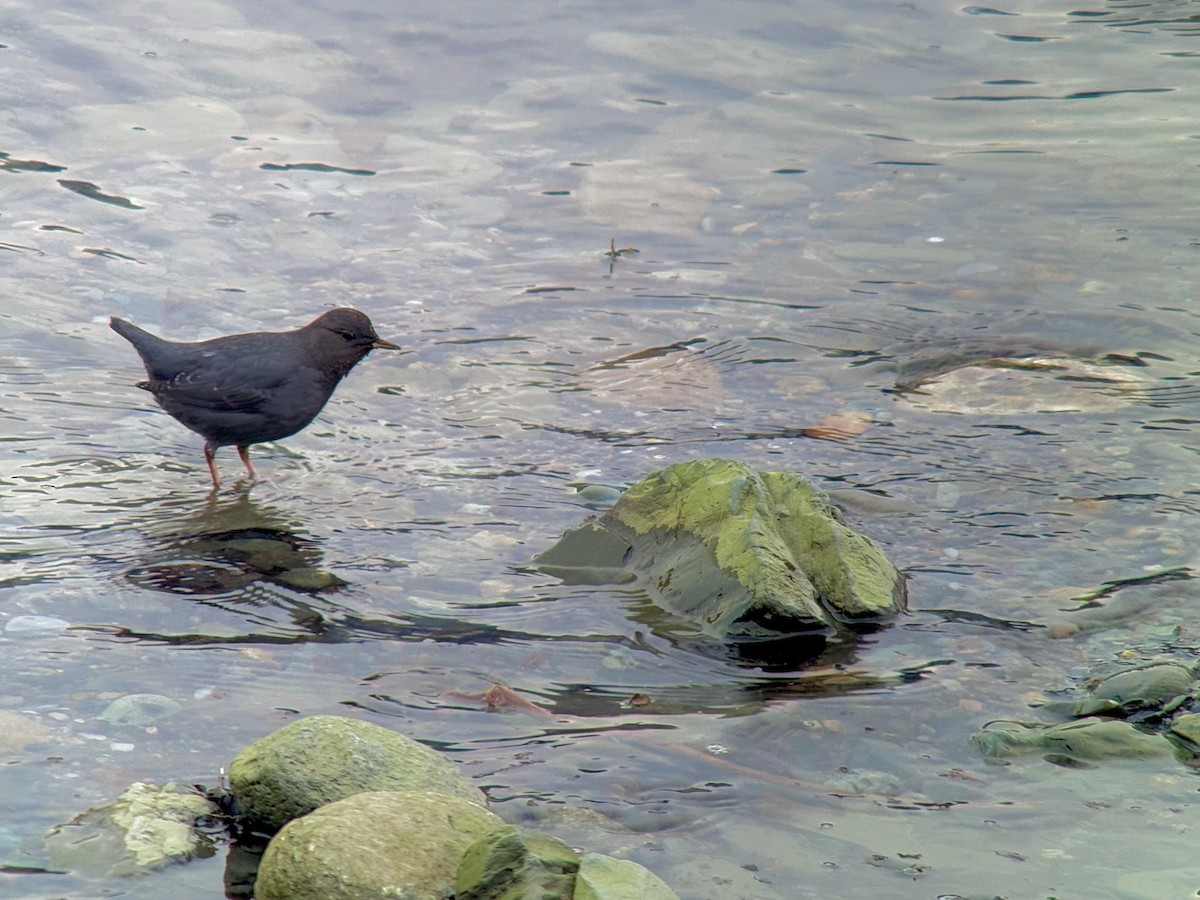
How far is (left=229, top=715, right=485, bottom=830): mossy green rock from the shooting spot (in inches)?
144

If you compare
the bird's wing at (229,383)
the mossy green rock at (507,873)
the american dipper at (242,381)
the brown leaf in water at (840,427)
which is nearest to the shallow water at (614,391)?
the brown leaf in water at (840,427)

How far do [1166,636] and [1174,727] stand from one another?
2.49ft

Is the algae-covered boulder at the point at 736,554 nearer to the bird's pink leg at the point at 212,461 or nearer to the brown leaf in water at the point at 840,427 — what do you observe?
the brown leaf in water at the point at 840,427

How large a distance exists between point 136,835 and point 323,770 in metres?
0.52

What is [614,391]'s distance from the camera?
7648 mm

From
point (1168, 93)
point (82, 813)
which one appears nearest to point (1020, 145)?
point (1168, 93)

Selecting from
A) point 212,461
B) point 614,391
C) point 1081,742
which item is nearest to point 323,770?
point 1081,742

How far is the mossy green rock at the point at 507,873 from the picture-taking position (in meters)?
3.21

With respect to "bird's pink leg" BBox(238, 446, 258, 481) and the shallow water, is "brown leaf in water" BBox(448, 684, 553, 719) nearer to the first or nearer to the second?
the shallow water

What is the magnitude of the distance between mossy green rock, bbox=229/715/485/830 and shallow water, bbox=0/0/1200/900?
0.78 feet

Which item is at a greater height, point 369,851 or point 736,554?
point 736,554

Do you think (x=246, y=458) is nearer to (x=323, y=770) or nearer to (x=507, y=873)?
(x=323, y=770)

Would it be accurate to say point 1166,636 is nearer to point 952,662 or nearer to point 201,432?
point 952,662

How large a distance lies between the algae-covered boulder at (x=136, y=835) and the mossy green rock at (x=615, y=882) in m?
1.14
